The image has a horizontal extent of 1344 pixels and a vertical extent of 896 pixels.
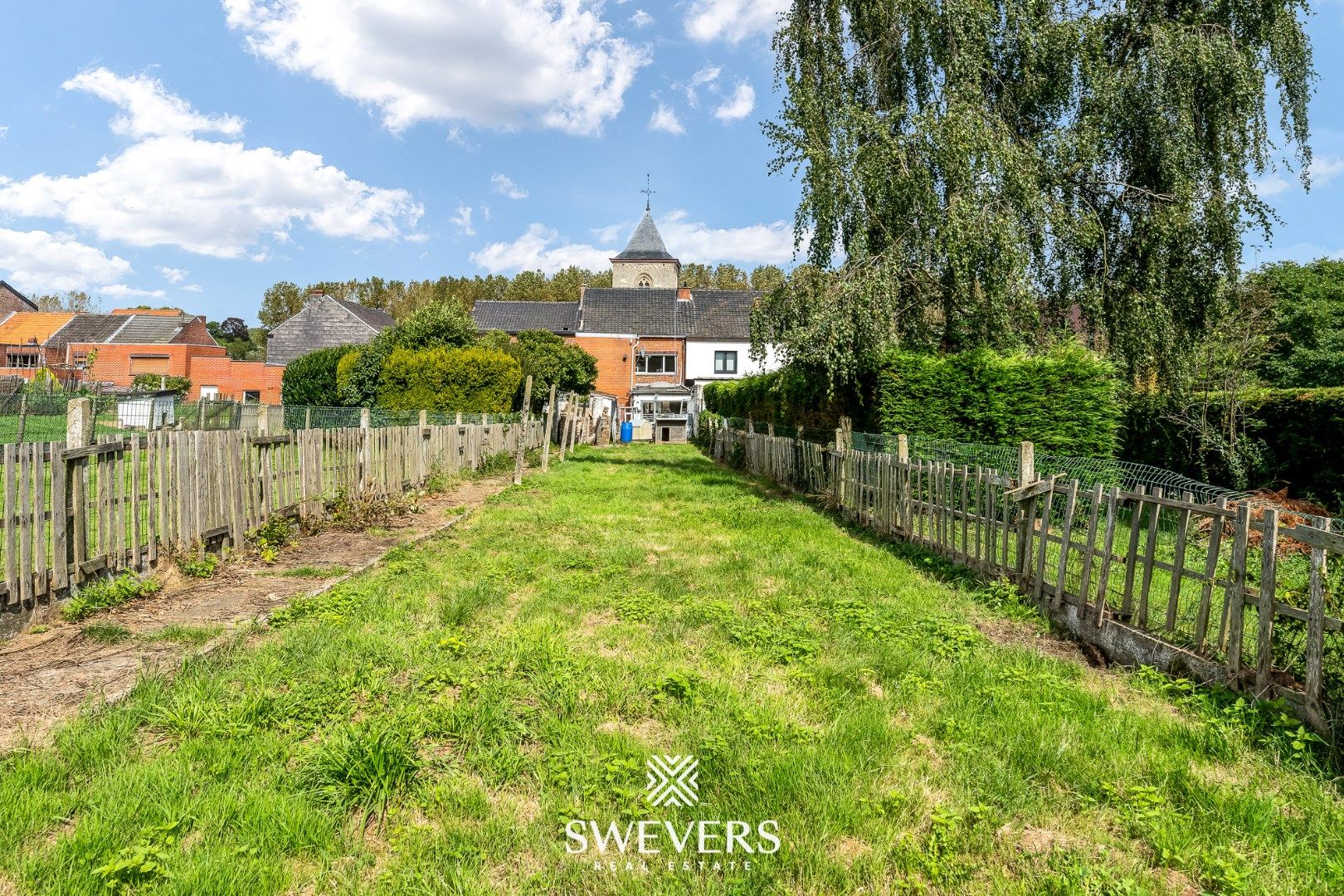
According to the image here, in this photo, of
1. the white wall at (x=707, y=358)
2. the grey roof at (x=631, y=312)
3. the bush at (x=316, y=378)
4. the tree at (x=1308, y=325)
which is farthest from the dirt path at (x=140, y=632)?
the grey roof at (x=631, y=312)

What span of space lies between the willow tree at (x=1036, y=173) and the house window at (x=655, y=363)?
3348 centimetres

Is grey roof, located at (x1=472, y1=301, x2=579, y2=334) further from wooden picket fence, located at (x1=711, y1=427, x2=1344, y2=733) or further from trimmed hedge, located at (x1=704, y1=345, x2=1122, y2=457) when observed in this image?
wooden picket fence, located at (x1=711, y1=427, x2=1344, y2=733)

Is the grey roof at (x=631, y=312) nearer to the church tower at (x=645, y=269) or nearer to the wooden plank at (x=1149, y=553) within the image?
the church tower at (x=645, y=269)

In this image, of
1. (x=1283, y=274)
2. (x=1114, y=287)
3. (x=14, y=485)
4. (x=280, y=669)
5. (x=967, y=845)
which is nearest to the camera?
(x=967, y=845)

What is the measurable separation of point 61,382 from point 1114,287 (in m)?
62.1

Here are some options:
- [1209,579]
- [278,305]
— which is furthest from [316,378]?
[278,305]

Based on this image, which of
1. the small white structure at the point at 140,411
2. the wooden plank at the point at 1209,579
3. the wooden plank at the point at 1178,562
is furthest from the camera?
the small white structure at the point at 140,411

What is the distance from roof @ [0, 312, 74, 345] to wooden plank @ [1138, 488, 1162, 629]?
7838cm

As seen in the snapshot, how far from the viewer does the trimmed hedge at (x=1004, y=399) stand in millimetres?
11680

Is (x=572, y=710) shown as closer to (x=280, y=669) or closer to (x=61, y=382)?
(x=280, y=669)

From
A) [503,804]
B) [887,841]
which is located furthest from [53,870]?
[887,841]

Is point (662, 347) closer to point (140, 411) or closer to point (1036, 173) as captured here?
point (140, 411)

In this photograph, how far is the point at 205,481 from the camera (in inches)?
283

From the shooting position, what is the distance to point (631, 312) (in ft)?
163
